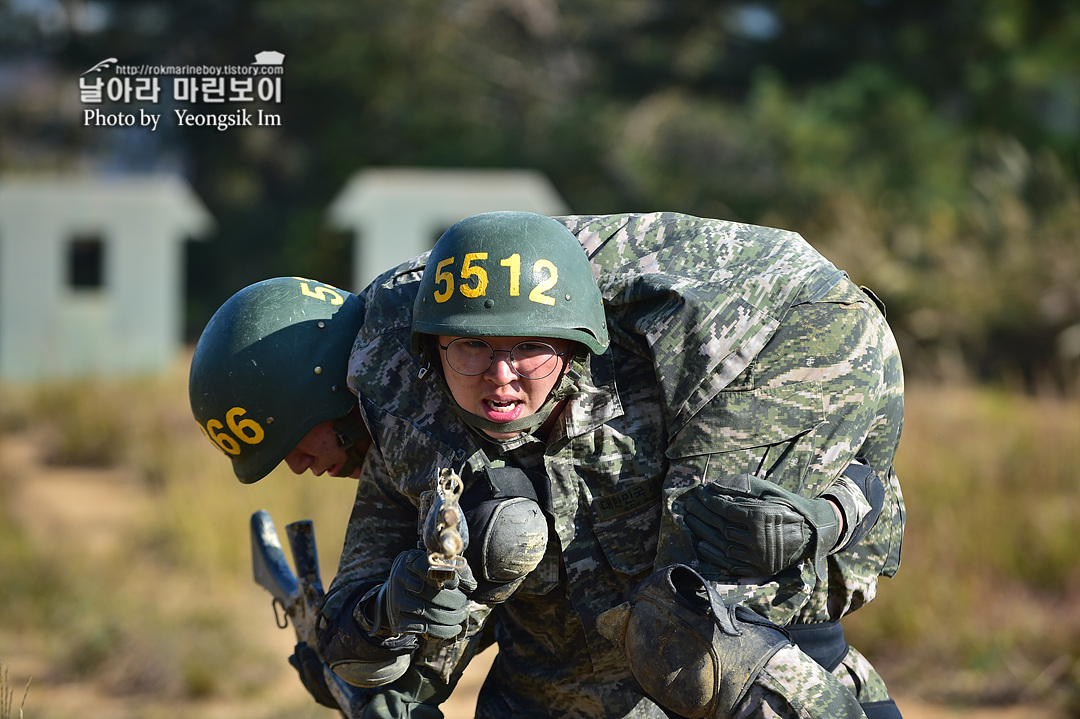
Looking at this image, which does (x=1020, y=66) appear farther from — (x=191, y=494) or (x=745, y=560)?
(x=745, y=560)

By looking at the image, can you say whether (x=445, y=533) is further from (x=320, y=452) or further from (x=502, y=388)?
(x=320, y=452)

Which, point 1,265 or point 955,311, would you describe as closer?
point 955,311

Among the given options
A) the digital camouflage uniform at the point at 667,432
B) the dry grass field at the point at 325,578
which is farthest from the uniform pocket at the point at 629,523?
the dry grass field at the point at 325,578

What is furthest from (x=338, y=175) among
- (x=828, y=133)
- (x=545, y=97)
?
(x=828, y=133)

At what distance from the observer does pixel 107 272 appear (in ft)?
54.2

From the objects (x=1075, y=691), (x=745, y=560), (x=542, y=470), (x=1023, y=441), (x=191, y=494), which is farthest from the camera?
(x=191, y=494)

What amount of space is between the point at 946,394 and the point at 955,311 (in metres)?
2.91

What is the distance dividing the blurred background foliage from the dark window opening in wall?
78.4 inches

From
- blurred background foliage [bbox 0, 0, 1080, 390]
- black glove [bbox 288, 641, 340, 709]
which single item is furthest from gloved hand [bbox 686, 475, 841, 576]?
blurred background foliage [bbox 0, 0, 1080, 390]

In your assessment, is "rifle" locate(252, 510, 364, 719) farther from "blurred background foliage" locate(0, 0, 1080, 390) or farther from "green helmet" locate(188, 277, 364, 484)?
"blurred background foliage" locate(0, 0, 1080, 390)

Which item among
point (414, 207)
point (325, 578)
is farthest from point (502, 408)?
point (414, 207)

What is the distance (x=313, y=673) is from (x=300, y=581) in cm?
33

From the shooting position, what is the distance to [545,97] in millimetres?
25172
